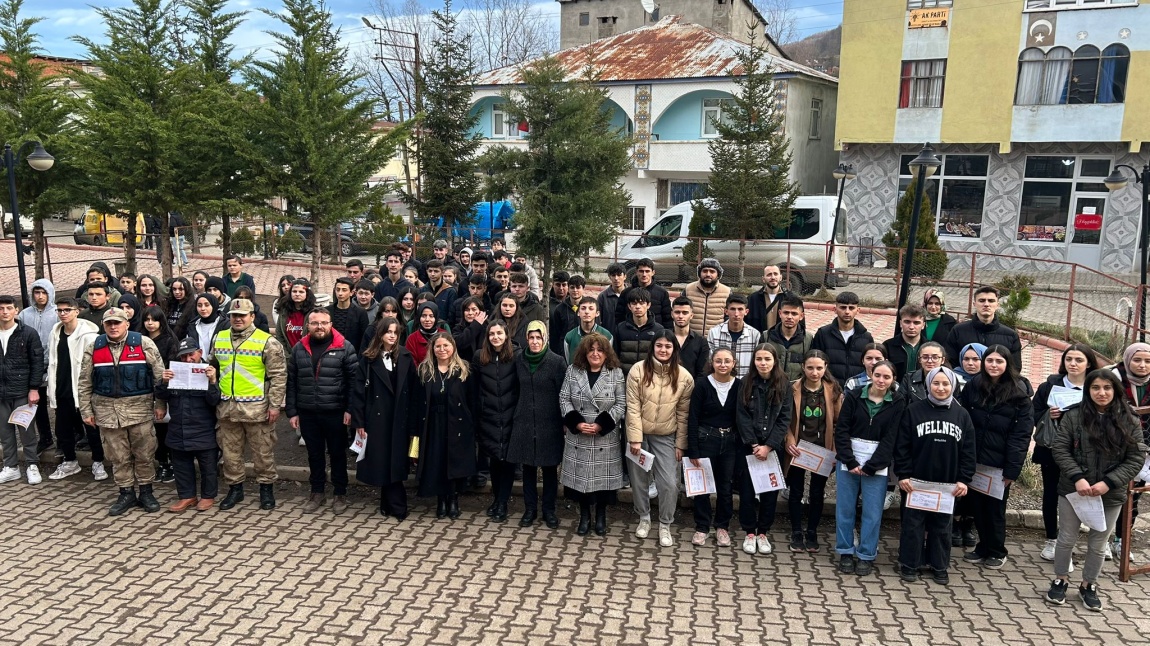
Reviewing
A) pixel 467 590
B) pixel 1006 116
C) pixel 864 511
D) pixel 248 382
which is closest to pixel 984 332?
pixel 864 511

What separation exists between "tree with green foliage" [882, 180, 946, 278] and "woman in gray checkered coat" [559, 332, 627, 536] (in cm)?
1109

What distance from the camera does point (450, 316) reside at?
900 centimetres

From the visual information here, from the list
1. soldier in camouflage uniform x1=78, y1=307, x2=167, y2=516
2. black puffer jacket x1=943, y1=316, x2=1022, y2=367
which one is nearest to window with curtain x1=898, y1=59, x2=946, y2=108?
black puffer jacket x1=943, y1=316, x2=1022, y2=367

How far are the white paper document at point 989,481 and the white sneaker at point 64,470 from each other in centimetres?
799

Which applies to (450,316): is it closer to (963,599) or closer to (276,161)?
(963,599)

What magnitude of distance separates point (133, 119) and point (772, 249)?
12.8 m

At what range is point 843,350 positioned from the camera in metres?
7.14

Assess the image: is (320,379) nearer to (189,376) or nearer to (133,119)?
(189,376)

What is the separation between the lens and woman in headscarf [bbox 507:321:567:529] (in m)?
6.75

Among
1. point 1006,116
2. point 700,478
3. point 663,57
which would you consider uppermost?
point 663,57

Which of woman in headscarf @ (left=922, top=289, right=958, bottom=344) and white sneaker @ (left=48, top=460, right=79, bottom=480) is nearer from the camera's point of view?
woman in headscarf @ (left=922, top=289, right=958, bottom=344)

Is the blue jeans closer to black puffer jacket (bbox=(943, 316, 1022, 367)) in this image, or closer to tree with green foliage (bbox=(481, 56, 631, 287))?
black puffer jacket (bbox=(943, 316, 1022, 367))

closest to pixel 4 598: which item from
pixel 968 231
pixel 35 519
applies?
pixel 35 519

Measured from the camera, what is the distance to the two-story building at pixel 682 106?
88.6 feet
